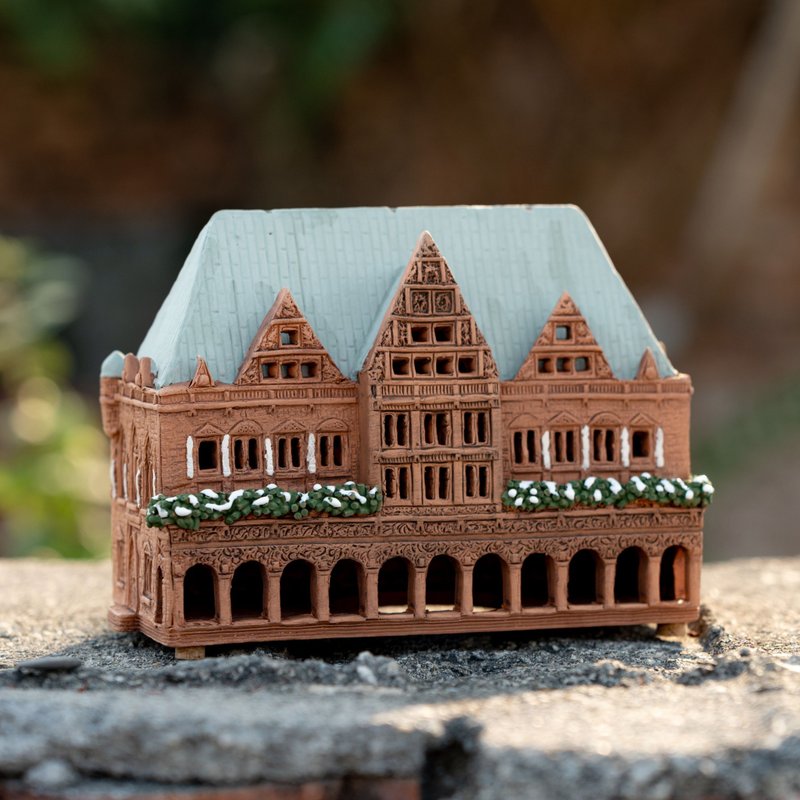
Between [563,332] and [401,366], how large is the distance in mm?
2115

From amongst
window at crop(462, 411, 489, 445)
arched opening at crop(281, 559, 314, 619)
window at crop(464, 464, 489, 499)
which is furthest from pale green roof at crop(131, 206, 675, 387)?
arched opening at crop(281, 559, 314, 619)

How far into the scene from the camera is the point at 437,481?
1803 centimetres

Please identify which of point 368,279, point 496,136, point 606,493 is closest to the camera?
point 606,493

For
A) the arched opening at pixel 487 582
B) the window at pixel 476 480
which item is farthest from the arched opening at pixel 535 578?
the window at pixel 476 480

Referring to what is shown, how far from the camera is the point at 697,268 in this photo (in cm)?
4266

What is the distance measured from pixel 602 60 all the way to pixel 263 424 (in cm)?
2655

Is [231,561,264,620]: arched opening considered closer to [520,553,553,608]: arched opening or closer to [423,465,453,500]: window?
→ [423,465,453,500]: window

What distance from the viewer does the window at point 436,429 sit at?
1795cm

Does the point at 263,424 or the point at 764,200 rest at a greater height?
the point at 764,200

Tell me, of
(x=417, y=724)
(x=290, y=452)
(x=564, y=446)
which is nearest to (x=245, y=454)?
(x=290, y=452)

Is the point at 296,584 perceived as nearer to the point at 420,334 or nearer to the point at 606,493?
the point at 420,334

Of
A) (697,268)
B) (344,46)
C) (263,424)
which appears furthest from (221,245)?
(697,268)

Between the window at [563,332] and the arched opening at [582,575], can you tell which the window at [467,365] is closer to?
the window at [563,332]

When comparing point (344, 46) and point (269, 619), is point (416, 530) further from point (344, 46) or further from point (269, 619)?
point (344, 46)
